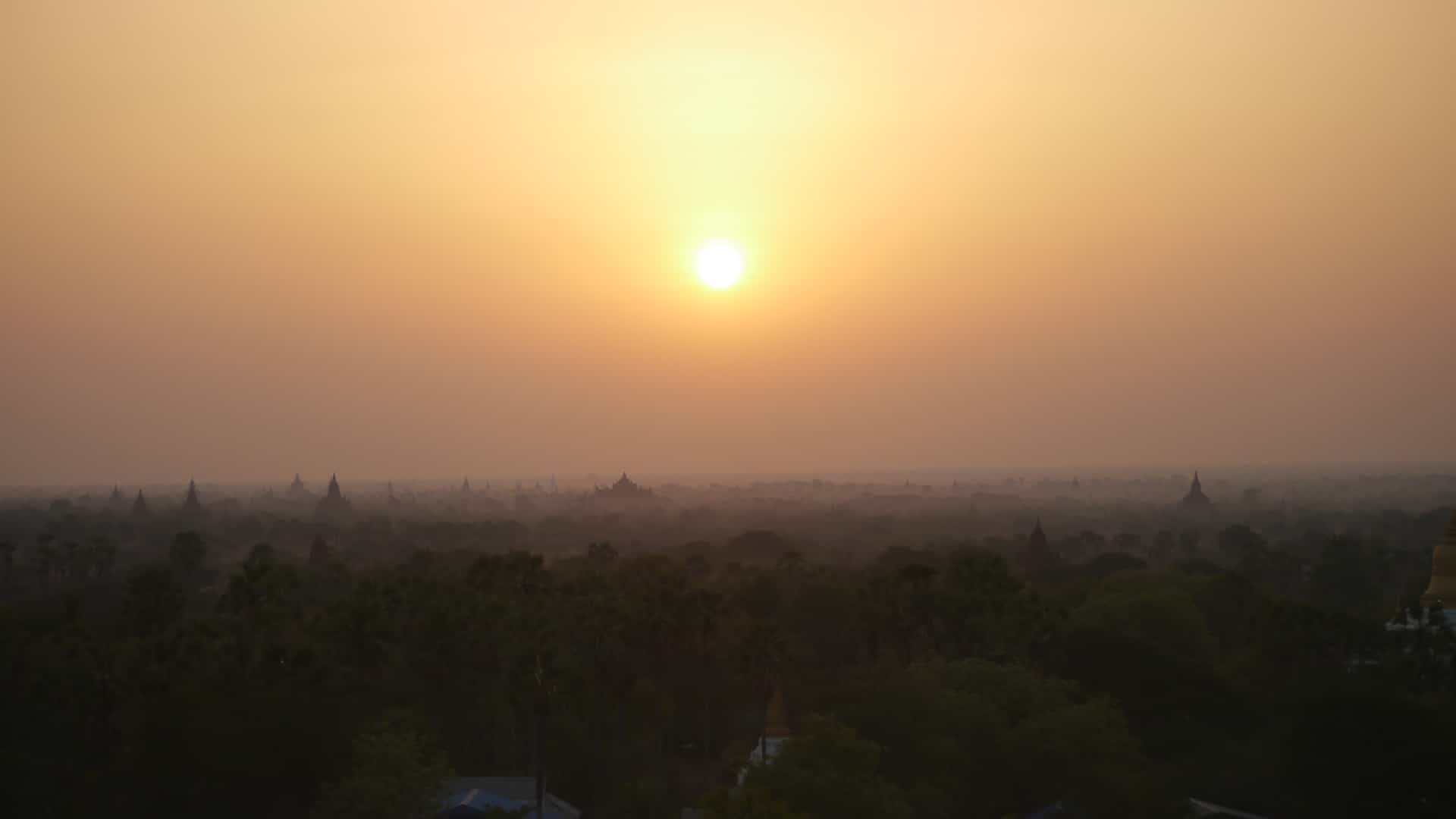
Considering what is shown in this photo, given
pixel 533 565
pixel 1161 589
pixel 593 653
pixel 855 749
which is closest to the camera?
pixel 855 749

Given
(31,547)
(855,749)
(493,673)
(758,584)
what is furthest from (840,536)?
(855,749)

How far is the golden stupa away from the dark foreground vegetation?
21.7 feet

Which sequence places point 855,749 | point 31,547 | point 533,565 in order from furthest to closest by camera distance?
point 31,547
point 533,565
point 855,749

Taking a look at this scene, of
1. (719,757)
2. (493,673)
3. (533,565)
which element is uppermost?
(533,565)

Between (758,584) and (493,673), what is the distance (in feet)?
85.9

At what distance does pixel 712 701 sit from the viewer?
1842 inches

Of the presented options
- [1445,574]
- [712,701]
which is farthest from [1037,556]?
[712,701]

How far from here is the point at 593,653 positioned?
43.0 metres

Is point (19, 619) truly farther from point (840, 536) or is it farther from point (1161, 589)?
point (840, 536)

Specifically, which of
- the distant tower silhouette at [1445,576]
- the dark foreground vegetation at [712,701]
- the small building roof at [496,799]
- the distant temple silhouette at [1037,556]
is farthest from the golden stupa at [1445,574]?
the distant temple silhouette at [1037,556]

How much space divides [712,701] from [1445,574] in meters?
27.9

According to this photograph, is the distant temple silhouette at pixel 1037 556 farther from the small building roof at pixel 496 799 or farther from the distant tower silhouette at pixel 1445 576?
the small building roof at pixel 496 799

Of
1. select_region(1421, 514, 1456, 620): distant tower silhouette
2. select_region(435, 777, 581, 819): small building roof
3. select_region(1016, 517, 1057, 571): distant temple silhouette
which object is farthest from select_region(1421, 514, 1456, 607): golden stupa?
select_region(1016, 517, 1057, 571): distant temple silhouette

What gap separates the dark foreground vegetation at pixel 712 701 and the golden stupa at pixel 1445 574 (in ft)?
21.7
